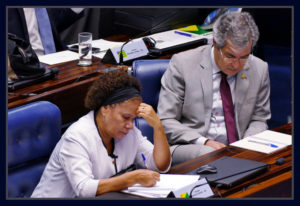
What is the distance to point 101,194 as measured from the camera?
2.13 meters

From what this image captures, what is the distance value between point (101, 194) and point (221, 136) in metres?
1.05

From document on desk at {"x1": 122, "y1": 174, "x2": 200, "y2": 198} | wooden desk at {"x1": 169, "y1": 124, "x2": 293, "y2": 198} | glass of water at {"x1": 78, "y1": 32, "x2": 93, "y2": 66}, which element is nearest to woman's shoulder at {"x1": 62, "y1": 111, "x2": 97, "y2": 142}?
document on desk at {"x1": 122, "y1": 174, "x2": 200, "y2": 198}

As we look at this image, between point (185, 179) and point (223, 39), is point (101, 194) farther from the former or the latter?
point (223, 39)

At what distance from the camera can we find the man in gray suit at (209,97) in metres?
2.90

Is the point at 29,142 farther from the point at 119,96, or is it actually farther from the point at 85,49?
the point at 85,49

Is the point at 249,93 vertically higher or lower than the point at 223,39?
lower

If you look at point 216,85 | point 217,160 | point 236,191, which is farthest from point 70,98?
point 236,191

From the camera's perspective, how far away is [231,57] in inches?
113

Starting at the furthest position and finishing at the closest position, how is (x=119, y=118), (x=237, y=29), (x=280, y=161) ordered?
(x=237, y=29) < (x=280, y=161) < (x=119, y=118)

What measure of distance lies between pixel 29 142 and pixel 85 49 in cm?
153

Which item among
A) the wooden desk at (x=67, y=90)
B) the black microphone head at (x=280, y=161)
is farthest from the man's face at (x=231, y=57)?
the wooden desk at (x=67, y=90)

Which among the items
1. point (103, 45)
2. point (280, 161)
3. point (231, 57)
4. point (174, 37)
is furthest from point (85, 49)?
point (280, 161)

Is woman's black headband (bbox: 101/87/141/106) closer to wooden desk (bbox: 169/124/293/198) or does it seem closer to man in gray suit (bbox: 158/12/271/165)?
wooden desk (bbox: 169/124/293/198)

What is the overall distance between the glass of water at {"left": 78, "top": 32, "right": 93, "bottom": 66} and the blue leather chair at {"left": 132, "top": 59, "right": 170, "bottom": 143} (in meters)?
0.69
